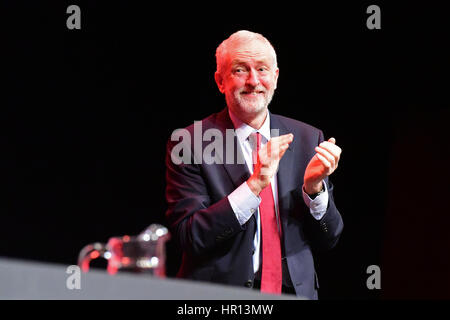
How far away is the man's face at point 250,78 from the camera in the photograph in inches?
81.3

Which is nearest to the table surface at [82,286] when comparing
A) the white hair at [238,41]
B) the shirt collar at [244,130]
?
the shirt collar at [244,130]

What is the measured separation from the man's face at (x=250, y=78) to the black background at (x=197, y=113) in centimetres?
75

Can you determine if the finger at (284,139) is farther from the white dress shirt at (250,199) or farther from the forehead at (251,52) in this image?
the forehead at (251,52)

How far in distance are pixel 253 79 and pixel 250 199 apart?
417mm

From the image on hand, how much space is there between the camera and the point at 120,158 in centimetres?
317

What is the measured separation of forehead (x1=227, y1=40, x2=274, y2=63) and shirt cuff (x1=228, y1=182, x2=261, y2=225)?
0.45m

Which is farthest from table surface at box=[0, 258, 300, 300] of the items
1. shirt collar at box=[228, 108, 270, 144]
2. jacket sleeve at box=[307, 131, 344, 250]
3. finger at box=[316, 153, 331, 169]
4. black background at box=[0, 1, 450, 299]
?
black background at box=[0, 1, 450, 299]

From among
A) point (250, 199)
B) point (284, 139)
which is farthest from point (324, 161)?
point (250, 199)

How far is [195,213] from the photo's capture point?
1965 millimetres

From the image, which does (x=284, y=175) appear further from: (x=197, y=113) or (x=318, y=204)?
(x=197, y=113)
